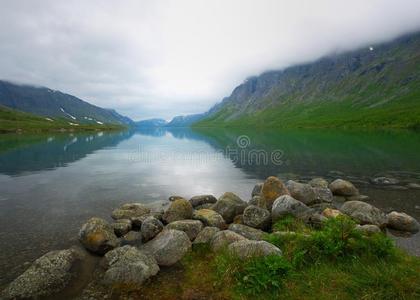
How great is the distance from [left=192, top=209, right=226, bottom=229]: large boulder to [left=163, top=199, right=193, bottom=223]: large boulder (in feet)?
2.08

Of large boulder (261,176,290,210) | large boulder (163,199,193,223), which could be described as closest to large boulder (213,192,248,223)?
large boulder (261,176,290,210)

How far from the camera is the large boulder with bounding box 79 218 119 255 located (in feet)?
55.4

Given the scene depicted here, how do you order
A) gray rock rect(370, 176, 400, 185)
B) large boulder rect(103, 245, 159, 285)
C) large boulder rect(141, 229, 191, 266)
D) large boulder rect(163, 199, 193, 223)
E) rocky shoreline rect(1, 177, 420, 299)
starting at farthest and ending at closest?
gray rock rect(370, 176, 400, 185) < large boulder rect(163, 199, 193, 223) < large boulder rect(141, 229, 191, 266) < large boulder rect(103, 245, 159, 285) < rocky shoreline rect(1, 177, 420, 299)

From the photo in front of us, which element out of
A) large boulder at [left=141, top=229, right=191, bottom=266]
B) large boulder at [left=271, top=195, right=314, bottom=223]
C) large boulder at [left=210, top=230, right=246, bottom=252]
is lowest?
large boulder at [left=141, top=229, right=191, bottom=266]

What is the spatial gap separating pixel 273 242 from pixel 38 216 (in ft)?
64.8

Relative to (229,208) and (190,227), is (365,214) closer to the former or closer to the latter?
(229,208)

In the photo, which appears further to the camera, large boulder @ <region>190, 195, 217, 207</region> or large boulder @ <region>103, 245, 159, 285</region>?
large boulder @ <region>190, 195, 217, 207</region>

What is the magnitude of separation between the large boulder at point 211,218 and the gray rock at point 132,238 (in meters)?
3.94

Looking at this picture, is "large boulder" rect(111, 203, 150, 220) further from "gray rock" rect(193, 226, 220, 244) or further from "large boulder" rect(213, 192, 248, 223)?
"gray rock" rect(193, 226, 220, 244)

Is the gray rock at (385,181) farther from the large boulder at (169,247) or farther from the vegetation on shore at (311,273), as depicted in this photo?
the large boulder at (169,247)

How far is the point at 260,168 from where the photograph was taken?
162 feet

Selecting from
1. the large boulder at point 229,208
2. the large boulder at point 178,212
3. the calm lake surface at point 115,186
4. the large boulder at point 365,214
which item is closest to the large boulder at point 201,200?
the large boulder at point 229,208

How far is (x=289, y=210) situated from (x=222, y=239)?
6.26 meters

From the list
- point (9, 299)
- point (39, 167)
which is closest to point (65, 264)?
point (9, 299)
